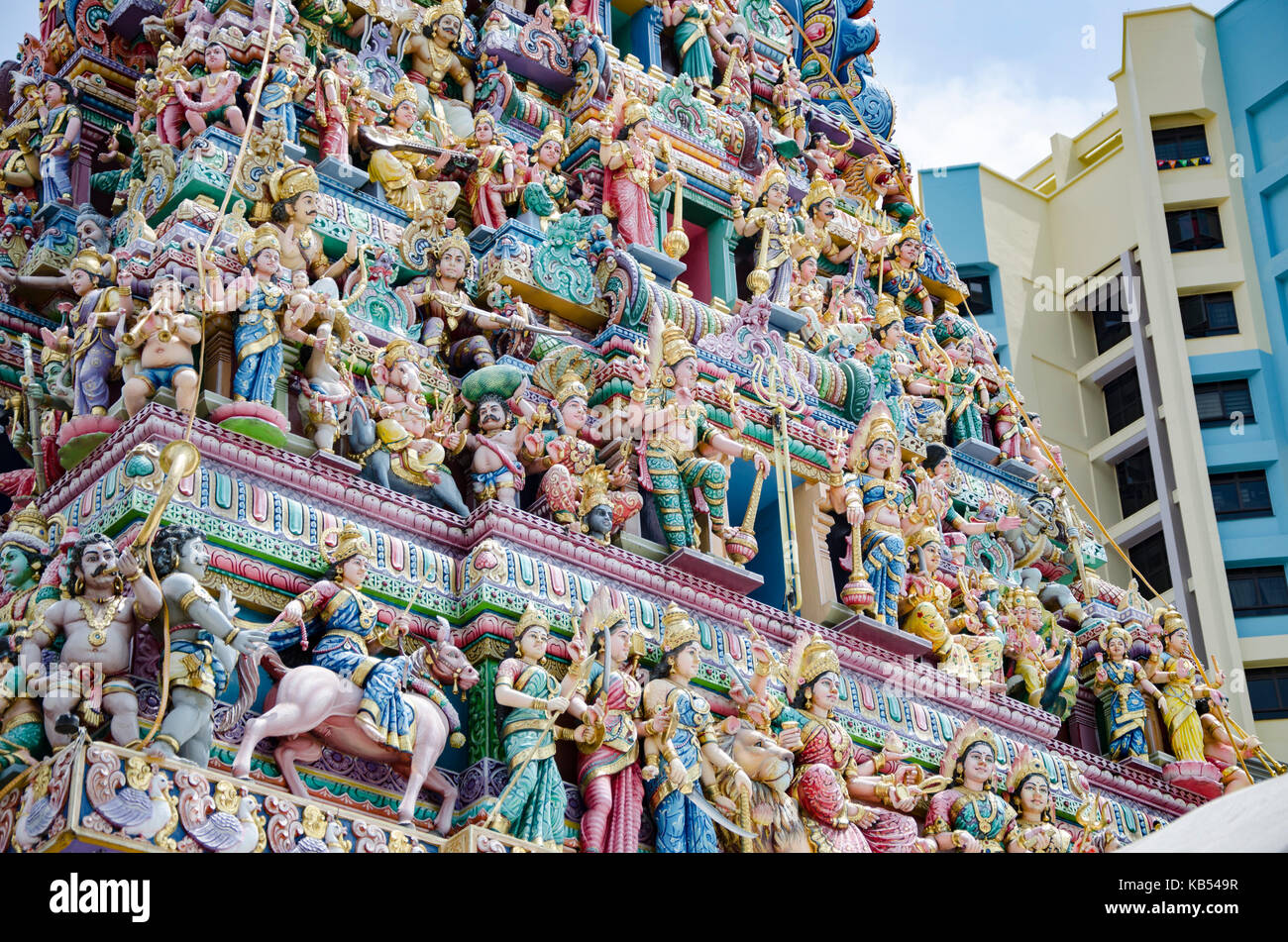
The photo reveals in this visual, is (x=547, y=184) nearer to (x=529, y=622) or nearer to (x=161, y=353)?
(x=161, y=353)

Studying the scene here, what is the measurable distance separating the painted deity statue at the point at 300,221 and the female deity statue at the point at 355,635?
119 inches

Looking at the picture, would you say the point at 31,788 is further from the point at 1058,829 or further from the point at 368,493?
the point at 1058,829

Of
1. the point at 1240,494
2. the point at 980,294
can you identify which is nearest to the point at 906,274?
the point at 1240,494

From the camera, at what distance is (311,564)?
57.0 feet

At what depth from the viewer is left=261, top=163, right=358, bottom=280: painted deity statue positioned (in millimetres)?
19500

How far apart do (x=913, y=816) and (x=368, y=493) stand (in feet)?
18.9

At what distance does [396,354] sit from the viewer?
1922cm

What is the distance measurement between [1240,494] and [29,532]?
78.7 ft

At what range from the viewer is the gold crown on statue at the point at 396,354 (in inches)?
757

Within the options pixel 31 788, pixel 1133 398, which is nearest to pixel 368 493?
pixel 31 788

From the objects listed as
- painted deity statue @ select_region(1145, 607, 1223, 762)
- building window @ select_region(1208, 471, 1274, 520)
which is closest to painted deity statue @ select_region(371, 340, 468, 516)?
painted deity statue @ select_region(1145, 607, 1223, 762)

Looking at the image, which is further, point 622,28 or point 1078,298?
point 1078,298

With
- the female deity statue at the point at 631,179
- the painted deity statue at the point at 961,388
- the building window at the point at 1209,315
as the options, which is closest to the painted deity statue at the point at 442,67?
the female deity statue at the point at 631,179
